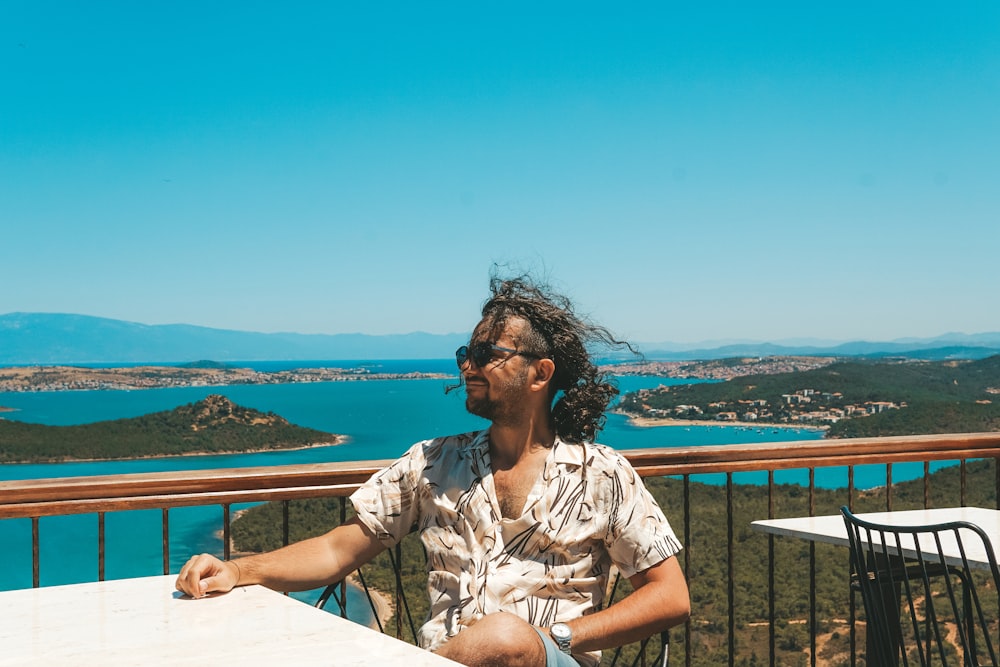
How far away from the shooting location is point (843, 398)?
83.3 ft

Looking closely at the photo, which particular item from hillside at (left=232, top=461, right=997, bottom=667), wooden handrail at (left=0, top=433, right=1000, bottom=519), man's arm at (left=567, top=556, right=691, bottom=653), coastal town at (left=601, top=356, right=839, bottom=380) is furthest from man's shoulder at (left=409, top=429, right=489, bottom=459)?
coastal town at (left=601, top=356, right=839, bottom=380)

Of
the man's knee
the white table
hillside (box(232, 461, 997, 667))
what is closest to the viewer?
the white table

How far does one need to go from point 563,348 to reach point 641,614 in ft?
2.29

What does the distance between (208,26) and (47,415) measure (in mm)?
64259

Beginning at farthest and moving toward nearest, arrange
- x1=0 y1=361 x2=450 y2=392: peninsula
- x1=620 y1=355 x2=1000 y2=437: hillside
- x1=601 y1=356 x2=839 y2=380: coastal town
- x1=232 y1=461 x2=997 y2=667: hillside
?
x1=0 y1=361 x2=450 y2=392: peninsula → x1=601 y1=356 x2=839 y2=380: coastal town → x1=620 y1=355 x2=1000 y2=437: hillside → x1=232 y1=461 x2=997 y2=667: hillside

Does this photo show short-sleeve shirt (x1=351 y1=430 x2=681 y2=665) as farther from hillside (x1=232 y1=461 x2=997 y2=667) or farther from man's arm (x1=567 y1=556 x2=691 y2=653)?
hillside (x1=232 y1=461 x2=997 y2=667)

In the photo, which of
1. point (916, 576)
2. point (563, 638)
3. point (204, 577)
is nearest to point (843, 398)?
point (916, 576)

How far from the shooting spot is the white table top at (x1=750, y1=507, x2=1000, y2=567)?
2268 millimetres

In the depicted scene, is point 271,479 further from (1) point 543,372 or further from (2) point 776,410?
(2) point 776,410

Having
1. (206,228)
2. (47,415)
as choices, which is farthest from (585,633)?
(47,415)

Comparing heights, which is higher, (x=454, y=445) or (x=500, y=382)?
(x=500, y=382)

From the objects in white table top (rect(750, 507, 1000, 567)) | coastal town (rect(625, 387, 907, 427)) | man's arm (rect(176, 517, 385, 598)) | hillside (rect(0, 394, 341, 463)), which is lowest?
hillside (rect(0, 394, 341, 463))

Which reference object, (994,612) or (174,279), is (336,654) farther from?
(174,279)

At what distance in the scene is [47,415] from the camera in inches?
3383
